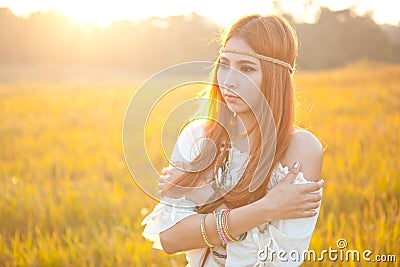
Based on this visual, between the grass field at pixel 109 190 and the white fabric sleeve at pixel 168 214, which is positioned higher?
the white fabric sleeve at pixel 168 214

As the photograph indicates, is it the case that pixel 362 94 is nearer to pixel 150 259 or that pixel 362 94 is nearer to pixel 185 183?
pixel 150 259

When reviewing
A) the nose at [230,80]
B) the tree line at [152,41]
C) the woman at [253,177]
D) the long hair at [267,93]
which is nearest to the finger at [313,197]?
the woman at [253,177]

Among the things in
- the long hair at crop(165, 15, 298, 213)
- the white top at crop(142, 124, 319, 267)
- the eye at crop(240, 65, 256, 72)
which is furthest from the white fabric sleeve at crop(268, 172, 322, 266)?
the eye at crop(240, 65, 256, 72)

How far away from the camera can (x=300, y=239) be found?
1.47 metres

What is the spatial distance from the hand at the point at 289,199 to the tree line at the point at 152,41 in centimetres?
2486

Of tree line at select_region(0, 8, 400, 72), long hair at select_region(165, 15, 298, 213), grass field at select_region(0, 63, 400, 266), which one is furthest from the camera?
tree line at select_region(0, 8, 400, 72)

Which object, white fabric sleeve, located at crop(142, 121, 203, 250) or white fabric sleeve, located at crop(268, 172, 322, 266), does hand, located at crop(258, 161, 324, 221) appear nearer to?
white fabric sleeve, located at crop(268, 172, 322, 266)

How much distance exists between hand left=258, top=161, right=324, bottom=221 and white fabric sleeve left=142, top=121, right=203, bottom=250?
0.94 feet

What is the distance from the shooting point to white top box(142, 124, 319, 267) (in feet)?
4.79

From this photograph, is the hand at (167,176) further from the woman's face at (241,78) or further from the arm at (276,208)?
the woman's face at (241,78)

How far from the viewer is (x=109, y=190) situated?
141 inches

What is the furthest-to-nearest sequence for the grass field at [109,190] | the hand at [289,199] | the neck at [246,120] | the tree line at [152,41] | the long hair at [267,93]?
1. the tree line at [152,41]
2. the grass field at [109,190]
3. the neck at [246,120]
4. the long hair at [267,93]
5. the hand at [289,199]

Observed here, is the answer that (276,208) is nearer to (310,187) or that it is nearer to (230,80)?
(310,187)

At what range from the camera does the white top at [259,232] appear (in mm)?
1459
